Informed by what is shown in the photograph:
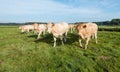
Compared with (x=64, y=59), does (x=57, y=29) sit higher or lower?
higher

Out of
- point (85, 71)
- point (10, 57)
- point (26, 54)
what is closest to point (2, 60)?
point (10, 57)

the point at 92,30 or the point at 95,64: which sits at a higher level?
the point at 92,30

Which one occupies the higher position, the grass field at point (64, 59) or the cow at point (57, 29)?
the cow at point (57, 29)

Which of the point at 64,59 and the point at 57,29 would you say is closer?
the point at 64,59

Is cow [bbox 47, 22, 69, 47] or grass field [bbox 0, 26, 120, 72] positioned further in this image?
cow [bbox 47, 22, 69, 47]

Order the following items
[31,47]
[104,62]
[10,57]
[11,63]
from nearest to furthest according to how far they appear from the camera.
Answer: [104,62] → [11,63] → [10,57] → [31,47]

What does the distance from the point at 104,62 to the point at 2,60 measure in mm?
8400

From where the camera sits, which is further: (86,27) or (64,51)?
(86,27)

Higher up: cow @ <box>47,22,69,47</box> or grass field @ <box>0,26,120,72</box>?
cow @ <box>47,22,69,47</box>

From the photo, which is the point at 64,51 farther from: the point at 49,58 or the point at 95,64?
the point at 95,64

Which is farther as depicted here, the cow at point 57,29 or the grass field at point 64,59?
the cow at point 57,29

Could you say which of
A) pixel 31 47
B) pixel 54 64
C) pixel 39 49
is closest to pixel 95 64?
pixel 54 64

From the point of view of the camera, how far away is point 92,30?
20.9 metres

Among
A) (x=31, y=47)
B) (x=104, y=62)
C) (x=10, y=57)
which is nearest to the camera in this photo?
(x=104, y=62)
